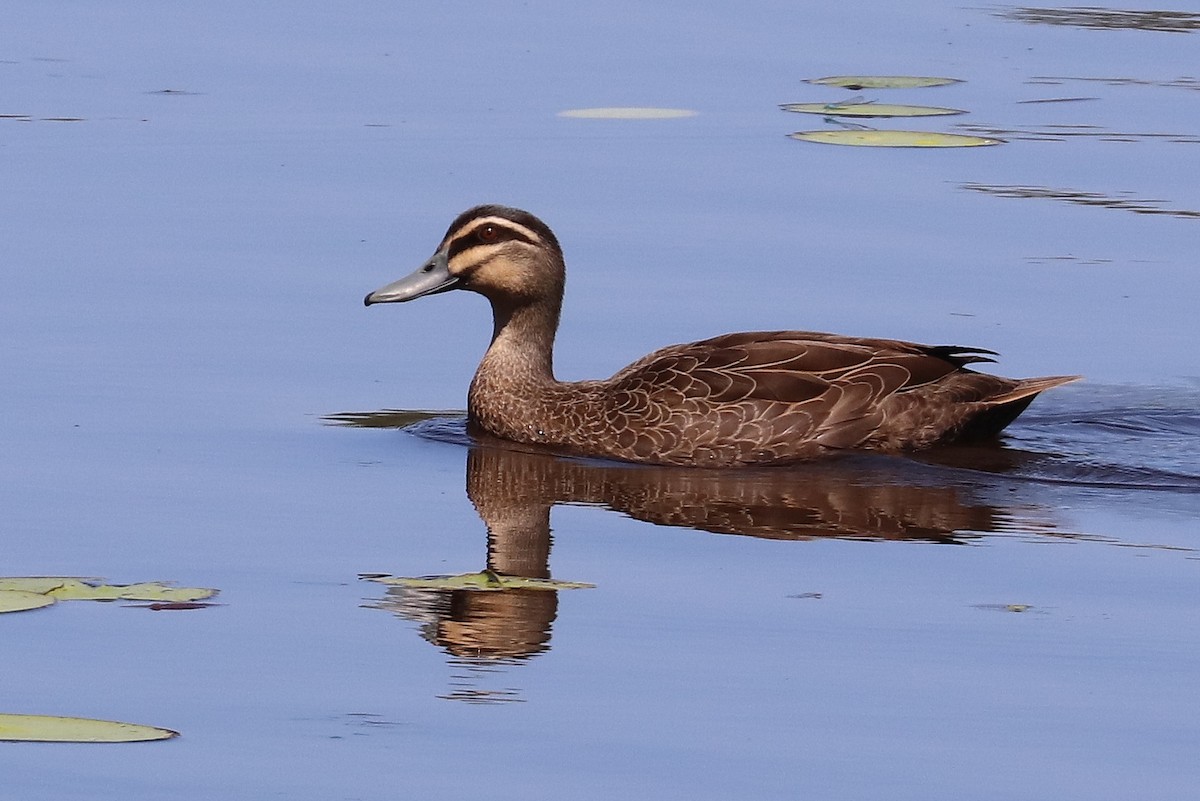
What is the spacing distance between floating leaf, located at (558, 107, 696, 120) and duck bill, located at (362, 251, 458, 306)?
609cm

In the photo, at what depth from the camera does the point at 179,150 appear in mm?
18234

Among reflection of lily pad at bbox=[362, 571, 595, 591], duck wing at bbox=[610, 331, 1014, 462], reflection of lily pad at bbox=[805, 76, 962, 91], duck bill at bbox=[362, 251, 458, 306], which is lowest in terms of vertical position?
reflection of lily pad at bbox=[362, 571, 595, 591]

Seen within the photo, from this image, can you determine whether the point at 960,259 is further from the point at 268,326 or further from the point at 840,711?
the point at 840,711

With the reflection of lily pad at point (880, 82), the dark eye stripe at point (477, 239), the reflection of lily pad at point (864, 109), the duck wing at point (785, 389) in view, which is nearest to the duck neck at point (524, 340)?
the dark eye stripe at point (477, 239)

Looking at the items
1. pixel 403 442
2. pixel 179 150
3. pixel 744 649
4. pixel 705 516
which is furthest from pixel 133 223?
pixel 744 649

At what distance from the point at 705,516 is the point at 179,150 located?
26.3 ft

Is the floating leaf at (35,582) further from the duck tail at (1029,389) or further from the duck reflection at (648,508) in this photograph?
the duck tail at (1029,389)

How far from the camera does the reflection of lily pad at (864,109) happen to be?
771 inches

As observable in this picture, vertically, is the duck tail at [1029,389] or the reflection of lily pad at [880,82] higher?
the reflection of lily pad at [880,82]

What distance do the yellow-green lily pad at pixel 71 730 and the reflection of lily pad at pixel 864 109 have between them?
1236 cm

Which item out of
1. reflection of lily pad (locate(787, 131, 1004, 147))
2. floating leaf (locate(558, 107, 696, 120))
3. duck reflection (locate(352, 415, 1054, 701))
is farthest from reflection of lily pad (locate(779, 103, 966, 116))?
duck reflection (locate(352, 415, 1054, 701))

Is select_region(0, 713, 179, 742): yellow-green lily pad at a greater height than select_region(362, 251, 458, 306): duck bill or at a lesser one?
lesser

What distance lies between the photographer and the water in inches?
317

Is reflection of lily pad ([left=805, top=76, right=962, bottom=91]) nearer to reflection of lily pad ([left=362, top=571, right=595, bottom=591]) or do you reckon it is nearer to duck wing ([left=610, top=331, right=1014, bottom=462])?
duck wing ([left=610, top=331, right=1014, bottom=462])
